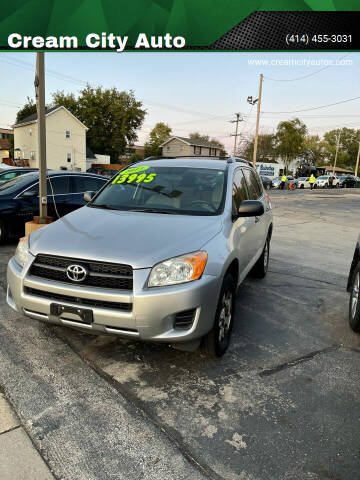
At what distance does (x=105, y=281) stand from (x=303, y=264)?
5.20 metres

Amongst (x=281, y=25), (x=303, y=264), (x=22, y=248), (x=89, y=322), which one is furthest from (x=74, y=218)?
(x=281, y=25)

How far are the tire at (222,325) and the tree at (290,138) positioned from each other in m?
81.6

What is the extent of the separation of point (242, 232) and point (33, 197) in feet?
17.3

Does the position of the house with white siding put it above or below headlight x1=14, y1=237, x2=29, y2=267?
above

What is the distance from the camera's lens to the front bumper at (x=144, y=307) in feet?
8.64

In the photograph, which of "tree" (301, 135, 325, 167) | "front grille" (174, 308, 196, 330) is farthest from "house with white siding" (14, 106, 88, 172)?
"tree" (301, 135, 325, 167)

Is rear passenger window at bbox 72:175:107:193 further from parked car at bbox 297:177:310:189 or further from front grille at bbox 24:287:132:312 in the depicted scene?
parked car at bbox 297:177:310:189

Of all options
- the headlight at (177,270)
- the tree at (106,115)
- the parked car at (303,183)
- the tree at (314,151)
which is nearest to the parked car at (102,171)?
the tree at (106,115)

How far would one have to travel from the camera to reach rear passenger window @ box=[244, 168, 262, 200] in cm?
503

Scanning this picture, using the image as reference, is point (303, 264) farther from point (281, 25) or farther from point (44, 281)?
→ point (44, 281)

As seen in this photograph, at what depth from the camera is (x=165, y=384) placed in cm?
286

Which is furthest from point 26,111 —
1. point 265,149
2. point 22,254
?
point 22,254

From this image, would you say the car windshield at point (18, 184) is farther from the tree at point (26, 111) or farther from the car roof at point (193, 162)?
the tree at point (26, 111)

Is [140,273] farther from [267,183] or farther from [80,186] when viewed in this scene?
[267,183]
